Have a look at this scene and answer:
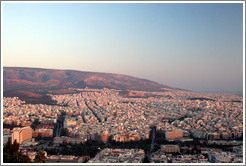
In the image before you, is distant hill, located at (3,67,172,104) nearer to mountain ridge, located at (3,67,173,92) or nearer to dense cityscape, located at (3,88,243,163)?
mountain ridge, located at (3,67,173,92)

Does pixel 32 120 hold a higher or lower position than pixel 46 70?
lower

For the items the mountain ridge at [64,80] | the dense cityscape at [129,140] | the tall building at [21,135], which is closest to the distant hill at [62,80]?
the mountain ridge at [64,80]

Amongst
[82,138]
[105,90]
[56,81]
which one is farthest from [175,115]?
[56,81]

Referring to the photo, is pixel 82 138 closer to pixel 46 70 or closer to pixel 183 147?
pixel 183 147

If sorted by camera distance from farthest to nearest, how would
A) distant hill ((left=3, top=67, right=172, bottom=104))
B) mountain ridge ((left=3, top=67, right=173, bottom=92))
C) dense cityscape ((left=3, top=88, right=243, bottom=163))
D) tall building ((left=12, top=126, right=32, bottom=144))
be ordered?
mountain ridge ((left=3, top=67, right=173, bottom=92)), distant hill ((left=3, top=67, right=172, bottom=104)), tall building ((left=12, top=126, right=32, bottom=144)), dense cityscape ((left=3, top=88, right=243, bottom=163))

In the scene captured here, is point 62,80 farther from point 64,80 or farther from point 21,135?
point 21,135

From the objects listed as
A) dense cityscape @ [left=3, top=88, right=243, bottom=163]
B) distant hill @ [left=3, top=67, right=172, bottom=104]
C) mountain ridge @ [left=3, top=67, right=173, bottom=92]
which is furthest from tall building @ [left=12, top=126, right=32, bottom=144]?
mountain ridge @ [left=3, top=67, right=173, bottom=92]

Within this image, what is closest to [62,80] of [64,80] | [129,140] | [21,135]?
[64,80]

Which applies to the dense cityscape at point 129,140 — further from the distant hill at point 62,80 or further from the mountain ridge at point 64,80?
the mountain ridge at point 64,80
